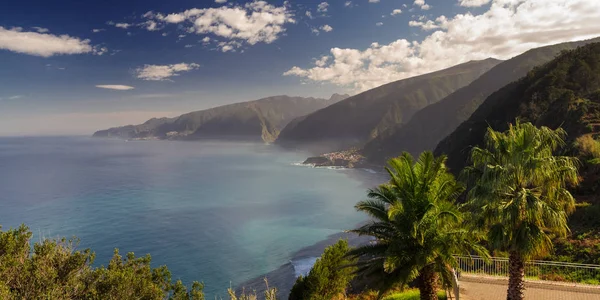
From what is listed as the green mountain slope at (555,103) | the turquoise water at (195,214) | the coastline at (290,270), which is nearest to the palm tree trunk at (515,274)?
the turquoise water at (195,214)

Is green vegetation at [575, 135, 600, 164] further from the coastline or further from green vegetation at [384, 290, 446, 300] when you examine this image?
the coastline

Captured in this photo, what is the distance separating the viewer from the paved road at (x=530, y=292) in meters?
15.8

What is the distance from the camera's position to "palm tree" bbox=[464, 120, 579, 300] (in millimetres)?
11734

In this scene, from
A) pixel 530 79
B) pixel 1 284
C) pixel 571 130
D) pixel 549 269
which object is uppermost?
pixel 530 79

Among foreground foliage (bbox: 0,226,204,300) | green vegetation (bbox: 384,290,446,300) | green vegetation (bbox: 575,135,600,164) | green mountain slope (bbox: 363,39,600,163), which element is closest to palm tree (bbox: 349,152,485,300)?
green vegetation (bbox: 384,290,446,300)

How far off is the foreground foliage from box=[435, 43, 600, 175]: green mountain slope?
41.7m

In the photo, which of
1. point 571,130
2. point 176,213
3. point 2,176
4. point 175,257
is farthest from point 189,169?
point 571,130

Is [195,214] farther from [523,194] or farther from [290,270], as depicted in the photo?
[523,194]

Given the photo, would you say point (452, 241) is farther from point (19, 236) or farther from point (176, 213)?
point (176, 213)

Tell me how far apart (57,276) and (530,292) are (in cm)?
2369

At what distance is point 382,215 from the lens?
1449 centimetres

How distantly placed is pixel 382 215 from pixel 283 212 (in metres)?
81.9

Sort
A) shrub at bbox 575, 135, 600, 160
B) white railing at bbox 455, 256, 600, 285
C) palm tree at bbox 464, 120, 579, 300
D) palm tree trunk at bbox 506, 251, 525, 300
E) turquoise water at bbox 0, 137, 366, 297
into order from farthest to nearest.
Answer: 1. turquoise water at bbox 0, 137, 366, 297
2. shrub at bbox 575, 135, 600, 160
3. white railing at bbox 455, 256, 600, 285
4. palm tree trunk at bbox 506, 251, 525, 300
5. palm tree at bbox 464, 120, 579, 300

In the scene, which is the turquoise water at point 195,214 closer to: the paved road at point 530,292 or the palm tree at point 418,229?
the paved road at point 530,292
